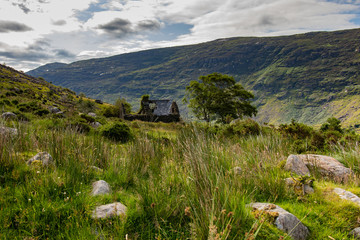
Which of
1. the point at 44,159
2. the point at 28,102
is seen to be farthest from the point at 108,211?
the point at 28,102

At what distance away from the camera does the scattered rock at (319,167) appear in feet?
20.4

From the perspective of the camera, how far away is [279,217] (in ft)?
11.8

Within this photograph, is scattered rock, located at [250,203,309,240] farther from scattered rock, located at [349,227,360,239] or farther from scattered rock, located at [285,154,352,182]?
scattered rock, located at [285,154,352,182]

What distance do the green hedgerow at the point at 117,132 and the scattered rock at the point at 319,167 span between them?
35.5 ft

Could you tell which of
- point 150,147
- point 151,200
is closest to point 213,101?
point 150,147

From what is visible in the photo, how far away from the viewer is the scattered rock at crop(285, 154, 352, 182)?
20.4ft

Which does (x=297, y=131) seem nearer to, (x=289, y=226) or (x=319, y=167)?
(x=319, y=167)

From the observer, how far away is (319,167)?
6582mm

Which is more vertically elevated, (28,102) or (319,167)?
(28,102)

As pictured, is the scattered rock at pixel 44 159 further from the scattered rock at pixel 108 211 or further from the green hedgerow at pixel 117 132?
the green hedgerow at pixel 117 132

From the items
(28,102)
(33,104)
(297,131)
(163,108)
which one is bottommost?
(163,108)

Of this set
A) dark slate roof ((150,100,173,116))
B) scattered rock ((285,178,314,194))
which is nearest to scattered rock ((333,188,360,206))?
scattered rock ((285,178,314,194))

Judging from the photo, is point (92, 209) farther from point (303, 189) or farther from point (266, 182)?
point (303, 189)

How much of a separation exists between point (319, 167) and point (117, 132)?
12.0 metres
